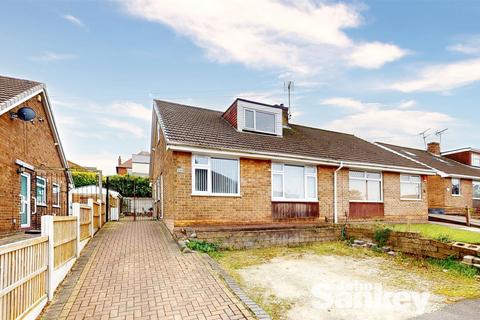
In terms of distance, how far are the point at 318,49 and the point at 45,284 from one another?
39.7 feet

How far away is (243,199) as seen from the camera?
1139 cm

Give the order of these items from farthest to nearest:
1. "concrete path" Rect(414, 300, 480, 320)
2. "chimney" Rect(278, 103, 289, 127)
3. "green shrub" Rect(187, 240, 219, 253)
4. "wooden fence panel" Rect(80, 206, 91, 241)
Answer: "chimney" Rect(278, 103, 289, 127) → "green shrub" Rect(187, 240, 219, 253) → "wooden fence panel" Rect(80, 206, 91, 241) → "concrete path" Rect(414, 300, 480, 320)

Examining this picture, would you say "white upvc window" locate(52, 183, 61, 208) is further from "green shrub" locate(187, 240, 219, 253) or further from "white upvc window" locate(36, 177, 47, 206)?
"green shrub" locate(187, 240, 219, 253)

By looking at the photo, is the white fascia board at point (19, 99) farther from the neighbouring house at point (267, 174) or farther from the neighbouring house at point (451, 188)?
the neighbouring house at point (451, 188)

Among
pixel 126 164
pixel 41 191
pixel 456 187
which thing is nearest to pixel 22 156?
pixel 41 191

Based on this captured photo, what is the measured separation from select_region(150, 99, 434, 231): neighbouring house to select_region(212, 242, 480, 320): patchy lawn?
226 centimetres

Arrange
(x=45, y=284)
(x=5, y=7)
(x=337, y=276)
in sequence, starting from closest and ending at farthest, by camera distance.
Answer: (x=45, y=284)
(x=337, y=276)
(x=5, y=7)

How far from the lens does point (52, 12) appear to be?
413 inches

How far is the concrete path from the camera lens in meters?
4.72

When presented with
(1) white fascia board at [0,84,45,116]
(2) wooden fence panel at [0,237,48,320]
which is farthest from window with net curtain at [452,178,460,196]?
(1) white fascia board at [0,84,45,116]

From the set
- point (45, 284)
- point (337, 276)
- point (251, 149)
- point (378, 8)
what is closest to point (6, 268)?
point (45, 284)

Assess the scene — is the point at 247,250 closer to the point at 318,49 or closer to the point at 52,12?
the point at 318,49

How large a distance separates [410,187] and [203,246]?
13.1 metres

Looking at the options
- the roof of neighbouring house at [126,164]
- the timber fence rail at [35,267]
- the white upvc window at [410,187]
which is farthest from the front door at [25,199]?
the roof of neighbouring house at [126,164]
